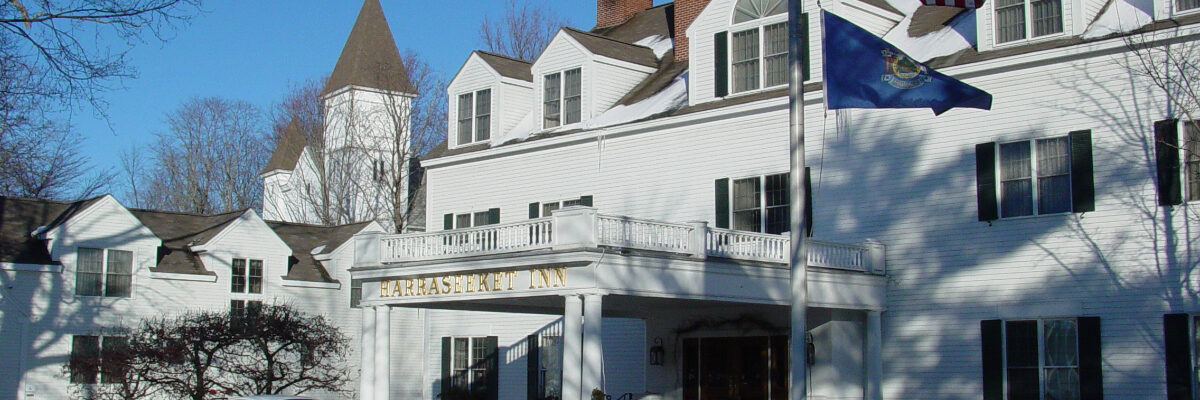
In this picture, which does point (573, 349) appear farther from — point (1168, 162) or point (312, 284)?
point (312, 284)

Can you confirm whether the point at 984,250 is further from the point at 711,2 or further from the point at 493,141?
the point at 493,141

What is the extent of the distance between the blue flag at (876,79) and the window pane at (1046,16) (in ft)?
18.6

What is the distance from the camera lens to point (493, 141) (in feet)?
109

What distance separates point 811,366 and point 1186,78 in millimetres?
8774

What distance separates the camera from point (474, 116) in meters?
34.0

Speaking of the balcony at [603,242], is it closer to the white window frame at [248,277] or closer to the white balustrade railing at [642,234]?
the white balustrade railing at [642,234]

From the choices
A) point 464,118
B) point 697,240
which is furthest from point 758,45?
point 464,118

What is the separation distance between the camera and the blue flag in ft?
59.2

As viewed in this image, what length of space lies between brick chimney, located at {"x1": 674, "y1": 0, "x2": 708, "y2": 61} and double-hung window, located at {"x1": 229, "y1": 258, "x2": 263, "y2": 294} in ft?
59.7

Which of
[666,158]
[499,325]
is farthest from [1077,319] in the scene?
[499,325]

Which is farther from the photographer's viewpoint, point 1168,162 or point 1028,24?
point 1028,24

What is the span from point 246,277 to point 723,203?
69.9 feet

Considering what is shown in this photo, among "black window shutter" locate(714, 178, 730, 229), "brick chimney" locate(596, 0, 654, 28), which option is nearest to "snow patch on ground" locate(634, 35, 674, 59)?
"brick chimney" locate(596, 0, 654, 28)

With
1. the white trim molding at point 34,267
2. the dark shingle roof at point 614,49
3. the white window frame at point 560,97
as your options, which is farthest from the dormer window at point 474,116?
the white trim molding at point 34,267
